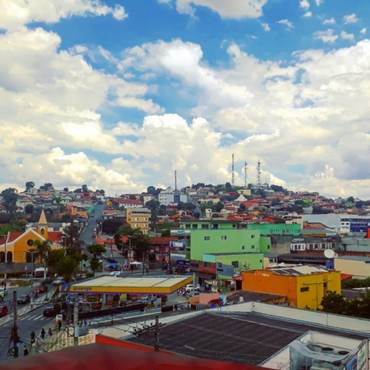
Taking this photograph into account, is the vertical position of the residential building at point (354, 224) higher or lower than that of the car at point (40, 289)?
higher

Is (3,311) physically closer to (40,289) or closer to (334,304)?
(40,289)

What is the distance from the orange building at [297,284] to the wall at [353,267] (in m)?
7.47

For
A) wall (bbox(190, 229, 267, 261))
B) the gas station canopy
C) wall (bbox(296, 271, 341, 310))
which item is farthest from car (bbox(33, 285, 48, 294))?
wall (bbox(296, 271, 341, 310))

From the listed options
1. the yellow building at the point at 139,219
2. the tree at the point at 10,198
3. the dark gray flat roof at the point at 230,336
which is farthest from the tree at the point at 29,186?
the dark gray flat roof at the point at 230,336

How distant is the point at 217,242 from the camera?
42.2 metres

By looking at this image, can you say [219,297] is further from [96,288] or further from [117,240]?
[117,240]

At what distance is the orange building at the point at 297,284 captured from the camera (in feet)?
79.3

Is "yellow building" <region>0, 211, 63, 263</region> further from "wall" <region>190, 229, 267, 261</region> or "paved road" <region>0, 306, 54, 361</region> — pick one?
"paved road" <region>0, 306, 54, 361</region>

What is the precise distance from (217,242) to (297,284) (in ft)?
60.1

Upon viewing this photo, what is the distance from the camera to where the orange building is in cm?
2416

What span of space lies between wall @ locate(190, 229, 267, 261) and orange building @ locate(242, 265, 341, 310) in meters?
15.2

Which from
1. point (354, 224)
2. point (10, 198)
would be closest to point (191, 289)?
point (354, 224)

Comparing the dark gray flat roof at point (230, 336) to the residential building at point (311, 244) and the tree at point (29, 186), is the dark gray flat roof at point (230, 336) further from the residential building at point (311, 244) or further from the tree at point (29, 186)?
the tree at point (29, 186)

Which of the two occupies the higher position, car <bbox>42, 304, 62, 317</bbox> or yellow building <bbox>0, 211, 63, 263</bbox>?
yellow building <bbox>0, 211, 63, 263</bbox>
